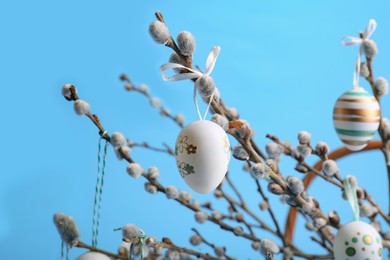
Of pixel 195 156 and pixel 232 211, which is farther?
pixel 232 211

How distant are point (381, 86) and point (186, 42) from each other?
1.02ft

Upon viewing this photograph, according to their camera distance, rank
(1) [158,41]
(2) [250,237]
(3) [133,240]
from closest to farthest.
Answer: (1) [158,41]
(3) [133,240]
(2) [250,237]

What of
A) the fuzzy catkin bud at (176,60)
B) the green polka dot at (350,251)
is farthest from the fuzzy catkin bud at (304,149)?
the fuzzy catkin bud at (176,60)

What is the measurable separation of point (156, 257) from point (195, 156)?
0.29 meters

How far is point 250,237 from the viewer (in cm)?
65

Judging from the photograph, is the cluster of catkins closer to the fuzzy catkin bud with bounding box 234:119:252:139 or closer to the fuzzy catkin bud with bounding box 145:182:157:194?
the fuzzy catkin bud with bounding box 234:119:252:139

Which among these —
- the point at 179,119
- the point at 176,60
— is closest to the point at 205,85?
the point at 176,60

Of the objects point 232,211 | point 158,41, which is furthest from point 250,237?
point 158,41

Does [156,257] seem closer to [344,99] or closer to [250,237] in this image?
[250,237]

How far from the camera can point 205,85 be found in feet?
1.35

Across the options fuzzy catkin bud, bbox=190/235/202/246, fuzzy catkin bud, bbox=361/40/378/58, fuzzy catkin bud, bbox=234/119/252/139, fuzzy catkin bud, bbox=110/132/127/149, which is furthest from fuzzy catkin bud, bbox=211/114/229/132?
fuzzy catkin bud, bbox=190/235/202/246

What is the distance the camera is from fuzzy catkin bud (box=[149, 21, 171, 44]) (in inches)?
15.4

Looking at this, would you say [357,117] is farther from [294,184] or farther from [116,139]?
[116,139]

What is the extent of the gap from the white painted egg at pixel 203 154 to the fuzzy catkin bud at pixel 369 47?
227 mm
